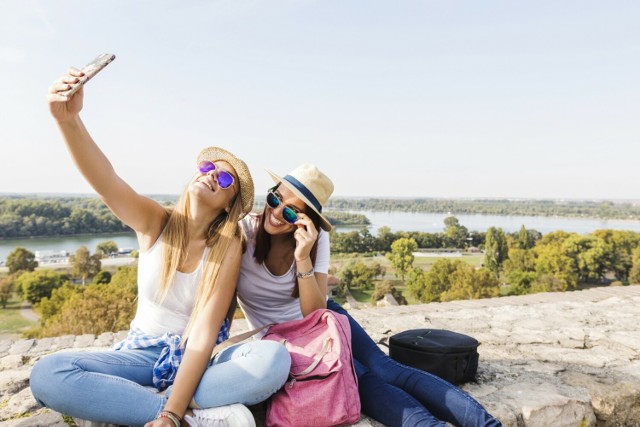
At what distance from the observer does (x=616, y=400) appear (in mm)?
2621

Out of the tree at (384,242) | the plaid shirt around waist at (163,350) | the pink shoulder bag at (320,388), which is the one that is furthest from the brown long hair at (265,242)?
the tree at (384,242)

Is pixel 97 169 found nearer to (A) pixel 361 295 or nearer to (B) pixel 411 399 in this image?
(B) pixel 411 399

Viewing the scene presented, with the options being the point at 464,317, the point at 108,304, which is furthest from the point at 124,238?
the point at 464,317

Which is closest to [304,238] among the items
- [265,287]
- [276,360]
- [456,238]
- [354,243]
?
[265,287]

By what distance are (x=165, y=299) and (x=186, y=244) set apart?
0.91 feet

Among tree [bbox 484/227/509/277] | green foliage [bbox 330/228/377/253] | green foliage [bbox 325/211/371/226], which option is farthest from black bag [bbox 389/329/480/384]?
green foliage [bbox 325/211/371/226]

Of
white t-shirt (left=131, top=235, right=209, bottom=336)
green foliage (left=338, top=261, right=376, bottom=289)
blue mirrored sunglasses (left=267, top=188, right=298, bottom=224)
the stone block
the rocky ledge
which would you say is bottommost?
green foliage (left=338, top=261, right=376, bottom=289)

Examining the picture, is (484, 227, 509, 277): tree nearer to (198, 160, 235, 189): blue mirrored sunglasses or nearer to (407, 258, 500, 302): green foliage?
(407, 258, 500, 302): green foliage

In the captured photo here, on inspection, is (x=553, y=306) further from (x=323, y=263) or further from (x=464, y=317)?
(x=323, y=263)

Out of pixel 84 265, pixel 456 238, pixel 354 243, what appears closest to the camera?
pixel 84 265

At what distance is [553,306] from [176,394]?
460 cm

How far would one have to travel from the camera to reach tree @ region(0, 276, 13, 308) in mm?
44500

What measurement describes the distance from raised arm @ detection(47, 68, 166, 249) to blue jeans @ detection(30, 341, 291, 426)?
0.58 meters

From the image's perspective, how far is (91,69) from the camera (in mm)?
1690
